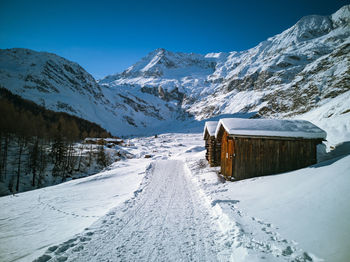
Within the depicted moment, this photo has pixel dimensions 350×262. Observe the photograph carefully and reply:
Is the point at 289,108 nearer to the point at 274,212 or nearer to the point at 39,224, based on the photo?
the point at 274,212

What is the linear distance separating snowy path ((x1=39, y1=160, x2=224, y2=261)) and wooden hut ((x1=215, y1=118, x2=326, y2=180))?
4.14m

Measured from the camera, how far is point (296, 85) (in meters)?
82.1

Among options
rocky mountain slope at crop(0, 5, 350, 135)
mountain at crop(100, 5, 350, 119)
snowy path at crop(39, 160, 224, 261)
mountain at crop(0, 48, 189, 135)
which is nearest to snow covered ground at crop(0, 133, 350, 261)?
snowy path at crop(39, 160, 224, 261)

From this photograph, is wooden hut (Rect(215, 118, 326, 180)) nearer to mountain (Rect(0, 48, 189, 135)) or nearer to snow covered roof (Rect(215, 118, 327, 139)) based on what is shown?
snow covered roof (Rect(215, 118, 327, 139))

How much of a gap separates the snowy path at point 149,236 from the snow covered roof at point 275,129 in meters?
5.14

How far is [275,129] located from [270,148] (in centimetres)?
124

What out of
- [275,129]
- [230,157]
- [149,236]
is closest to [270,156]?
[275,129]

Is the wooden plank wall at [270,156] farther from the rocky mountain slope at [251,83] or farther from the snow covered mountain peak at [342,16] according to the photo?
the snow covered mountain peak at [342,16]

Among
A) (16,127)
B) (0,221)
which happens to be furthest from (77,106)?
(0,221)

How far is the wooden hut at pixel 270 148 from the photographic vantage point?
29.9 feet

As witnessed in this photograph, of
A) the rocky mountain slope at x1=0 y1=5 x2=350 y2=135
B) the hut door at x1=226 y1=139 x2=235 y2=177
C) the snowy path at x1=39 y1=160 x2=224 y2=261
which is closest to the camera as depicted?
the snowy path at x1=39 y1=160 x2=224 y2=261

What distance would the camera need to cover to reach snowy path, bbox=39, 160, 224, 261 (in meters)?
3.60

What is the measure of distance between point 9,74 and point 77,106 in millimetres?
42839

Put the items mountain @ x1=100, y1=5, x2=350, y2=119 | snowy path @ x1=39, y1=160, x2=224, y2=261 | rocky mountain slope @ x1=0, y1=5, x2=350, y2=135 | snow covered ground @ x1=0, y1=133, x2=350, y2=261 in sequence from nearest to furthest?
snow covered ground @ x1=0, y1=133, x2=350, y2=261
snowy path @ x1=39, y1=160, x2=224, y2=261
mountain @ x1=100, y1=5, x2=350, y2=119
rocky mountain slope @ x1=0, y1=5, x2=350, y2=135
